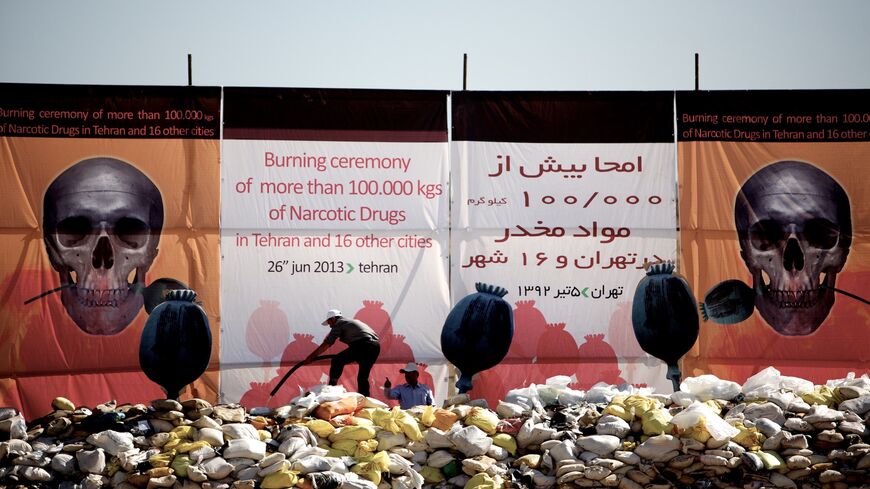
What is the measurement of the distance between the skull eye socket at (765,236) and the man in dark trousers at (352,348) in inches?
167

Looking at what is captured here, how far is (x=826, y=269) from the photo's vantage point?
513 inches

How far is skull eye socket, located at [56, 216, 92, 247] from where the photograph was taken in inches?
495

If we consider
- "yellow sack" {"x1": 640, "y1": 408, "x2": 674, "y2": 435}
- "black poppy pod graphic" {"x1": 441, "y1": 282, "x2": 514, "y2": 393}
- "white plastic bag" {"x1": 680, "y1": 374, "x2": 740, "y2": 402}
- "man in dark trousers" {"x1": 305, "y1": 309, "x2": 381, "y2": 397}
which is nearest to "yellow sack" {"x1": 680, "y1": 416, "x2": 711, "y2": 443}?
"yellow sack" {"x1": 640, "y1": 408, "x2": 674, "y2": 435}

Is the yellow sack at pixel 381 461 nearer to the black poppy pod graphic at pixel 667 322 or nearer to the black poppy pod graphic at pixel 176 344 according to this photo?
the black poppy pod graphic at pixel 176 344

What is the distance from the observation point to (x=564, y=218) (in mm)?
12984

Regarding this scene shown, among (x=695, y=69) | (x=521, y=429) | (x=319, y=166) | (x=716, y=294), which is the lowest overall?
(x=521, y=429)

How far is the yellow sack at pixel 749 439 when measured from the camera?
35.6 ft

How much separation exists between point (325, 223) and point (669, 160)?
3.80m

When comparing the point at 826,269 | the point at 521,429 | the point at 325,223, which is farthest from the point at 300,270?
the point at 826,269

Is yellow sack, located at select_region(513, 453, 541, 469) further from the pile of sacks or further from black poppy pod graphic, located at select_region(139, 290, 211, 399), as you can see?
black poppy pod graphic, located at select_region(139, 290, 211, 399)

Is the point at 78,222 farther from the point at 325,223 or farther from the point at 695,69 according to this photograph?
the point at 695,69

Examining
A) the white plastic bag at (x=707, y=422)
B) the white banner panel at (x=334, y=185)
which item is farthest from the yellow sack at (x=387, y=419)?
the white plastic bag at (x=707, y=422)

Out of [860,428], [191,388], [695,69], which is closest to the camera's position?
[860,428]

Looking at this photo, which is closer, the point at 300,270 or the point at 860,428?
the point at 860,428
